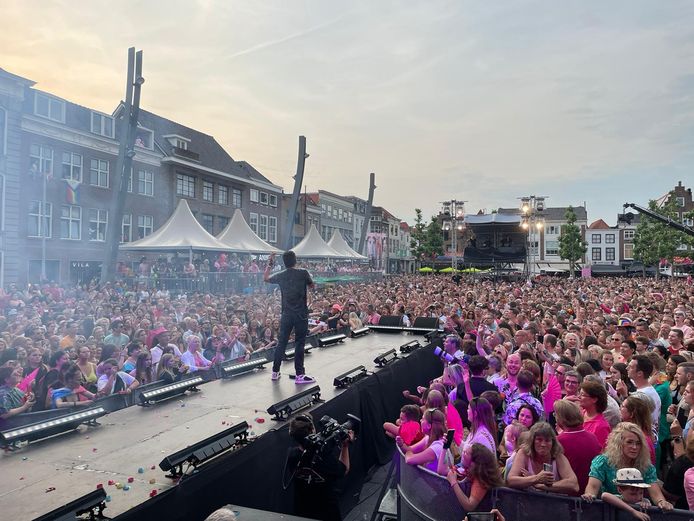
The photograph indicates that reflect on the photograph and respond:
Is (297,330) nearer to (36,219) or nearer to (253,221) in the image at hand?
(36,219)

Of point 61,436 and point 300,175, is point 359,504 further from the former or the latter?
point 300,175

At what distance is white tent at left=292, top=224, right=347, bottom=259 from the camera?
90.6 ft

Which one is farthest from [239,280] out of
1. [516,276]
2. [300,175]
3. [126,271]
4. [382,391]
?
[516,276]

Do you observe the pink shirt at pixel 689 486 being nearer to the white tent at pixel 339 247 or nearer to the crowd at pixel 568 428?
the crowd at pixel 568 428

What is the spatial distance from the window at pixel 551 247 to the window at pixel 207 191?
55.8 meters

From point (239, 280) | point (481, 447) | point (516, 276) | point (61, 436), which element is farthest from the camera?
point (516, 276)

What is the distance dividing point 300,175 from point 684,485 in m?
20.9

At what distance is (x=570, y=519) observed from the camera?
3.23 meters

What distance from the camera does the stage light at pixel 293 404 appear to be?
491cm

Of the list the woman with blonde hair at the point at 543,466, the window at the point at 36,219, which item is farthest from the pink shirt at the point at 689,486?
the window at the point at 36,219

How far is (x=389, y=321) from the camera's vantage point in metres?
12.9

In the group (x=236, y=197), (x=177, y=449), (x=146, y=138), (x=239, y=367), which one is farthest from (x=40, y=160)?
(x=177, y=449)

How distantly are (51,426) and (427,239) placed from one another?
66622 mm

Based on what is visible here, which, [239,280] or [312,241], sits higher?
[312,241]
